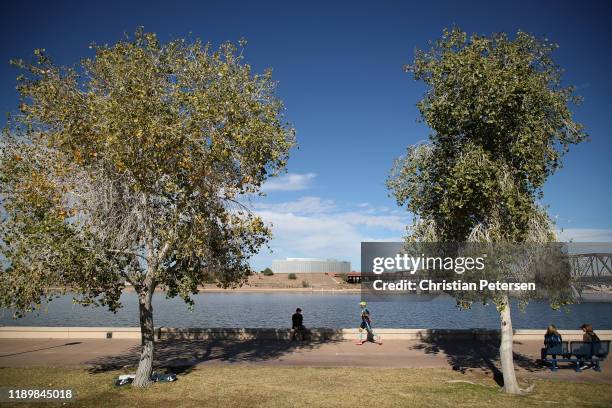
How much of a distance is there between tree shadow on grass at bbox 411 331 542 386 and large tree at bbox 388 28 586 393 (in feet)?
8.95

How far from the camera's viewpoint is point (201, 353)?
697 inches

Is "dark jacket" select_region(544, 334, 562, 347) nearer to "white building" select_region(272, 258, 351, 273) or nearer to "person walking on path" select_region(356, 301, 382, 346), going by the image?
"person walking on path" select_region(356, 301, 382, 346)

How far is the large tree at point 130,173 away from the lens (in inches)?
477

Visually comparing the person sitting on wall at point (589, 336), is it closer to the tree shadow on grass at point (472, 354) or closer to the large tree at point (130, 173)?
the tree shadow on grass at point (472, 354)

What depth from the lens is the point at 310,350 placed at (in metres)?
18.3

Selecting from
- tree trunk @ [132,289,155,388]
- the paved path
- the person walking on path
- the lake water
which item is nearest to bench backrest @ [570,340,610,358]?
the paved path

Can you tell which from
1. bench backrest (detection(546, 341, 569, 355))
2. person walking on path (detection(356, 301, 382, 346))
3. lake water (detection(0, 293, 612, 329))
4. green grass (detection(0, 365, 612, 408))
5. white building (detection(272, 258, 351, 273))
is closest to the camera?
green grass (detection(0, 365, 612, 408))

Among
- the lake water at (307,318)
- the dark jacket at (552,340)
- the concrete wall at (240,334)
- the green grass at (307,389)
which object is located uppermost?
the dark jacket at (552,340)

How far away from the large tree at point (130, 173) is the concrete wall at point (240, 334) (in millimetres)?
7068

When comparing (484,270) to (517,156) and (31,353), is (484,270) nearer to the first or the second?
(517,156)

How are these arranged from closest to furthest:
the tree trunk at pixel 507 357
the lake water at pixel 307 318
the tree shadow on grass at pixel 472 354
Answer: the tree trunk at pixel 507 357 → the tree shadow on grass at pixel 472 354 → the lake water at pixel 307 318

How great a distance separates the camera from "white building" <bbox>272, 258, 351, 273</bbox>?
564ft

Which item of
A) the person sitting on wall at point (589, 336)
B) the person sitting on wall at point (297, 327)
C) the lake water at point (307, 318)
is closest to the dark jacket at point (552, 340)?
the person sitting on wall at point (589, 336)

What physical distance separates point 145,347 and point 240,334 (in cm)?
769
